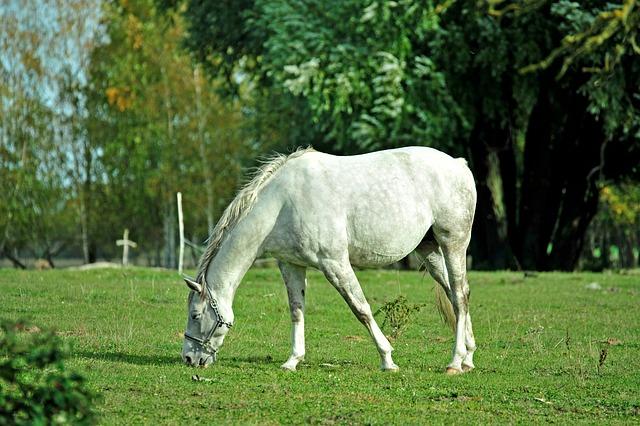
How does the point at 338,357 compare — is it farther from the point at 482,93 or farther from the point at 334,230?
the point at 482,93

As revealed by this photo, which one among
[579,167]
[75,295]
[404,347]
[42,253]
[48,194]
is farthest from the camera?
[42,253]

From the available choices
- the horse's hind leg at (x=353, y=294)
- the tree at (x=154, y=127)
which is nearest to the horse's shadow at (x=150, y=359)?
the horse's hind leg at (x=353, y=294)

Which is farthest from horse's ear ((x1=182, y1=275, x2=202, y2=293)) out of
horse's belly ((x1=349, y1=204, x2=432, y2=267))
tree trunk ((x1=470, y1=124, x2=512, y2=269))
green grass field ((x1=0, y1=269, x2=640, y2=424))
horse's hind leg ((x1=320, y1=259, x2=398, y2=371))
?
tree trunk ((x1=470, y1=124, x2=512, y2=269))

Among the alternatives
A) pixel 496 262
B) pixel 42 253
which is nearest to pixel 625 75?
pixel 496 262

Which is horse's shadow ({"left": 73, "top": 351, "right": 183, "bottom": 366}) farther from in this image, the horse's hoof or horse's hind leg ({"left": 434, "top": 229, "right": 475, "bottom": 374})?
horse's hind leg ({"left": 434, "top": 229, "right": 475, "bottom": 374})

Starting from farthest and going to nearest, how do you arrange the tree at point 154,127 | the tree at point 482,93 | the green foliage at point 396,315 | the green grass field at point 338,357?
the tree at point 154,127
the tree at point 482,93
the green foliage at point 396,315
the green grass field at point 338,357

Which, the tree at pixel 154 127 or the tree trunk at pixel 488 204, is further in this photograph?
the tree at pixel 154 127

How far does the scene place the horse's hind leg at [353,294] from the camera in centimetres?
1170

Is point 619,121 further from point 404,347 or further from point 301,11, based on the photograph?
point 404,347

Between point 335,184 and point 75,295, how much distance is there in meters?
7.84

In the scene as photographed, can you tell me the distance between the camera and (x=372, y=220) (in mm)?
12016

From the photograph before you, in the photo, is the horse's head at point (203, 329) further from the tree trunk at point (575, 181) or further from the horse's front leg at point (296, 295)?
the tree trunk at point (575, 181)

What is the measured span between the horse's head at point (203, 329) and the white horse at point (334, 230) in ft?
0.04

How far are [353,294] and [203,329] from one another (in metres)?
1.67
